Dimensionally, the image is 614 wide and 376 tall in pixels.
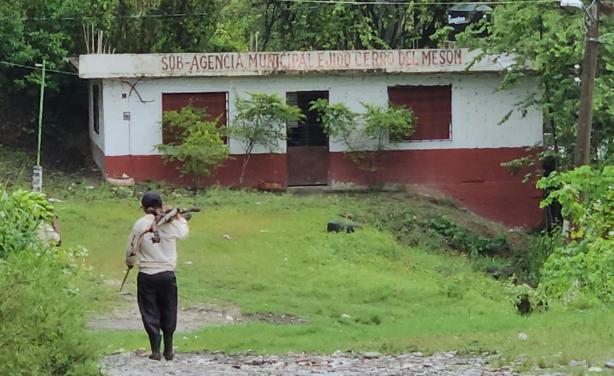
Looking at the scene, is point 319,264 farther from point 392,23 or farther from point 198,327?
point 392,23

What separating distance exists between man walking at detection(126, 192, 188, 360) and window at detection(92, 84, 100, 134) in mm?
16854

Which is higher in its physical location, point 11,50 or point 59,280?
point 11,50

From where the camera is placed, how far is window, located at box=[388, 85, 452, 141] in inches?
1000

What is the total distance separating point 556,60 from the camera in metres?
22.5

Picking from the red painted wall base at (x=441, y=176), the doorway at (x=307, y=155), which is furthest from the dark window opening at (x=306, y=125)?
the red painted wall base at (x=441, y=176)

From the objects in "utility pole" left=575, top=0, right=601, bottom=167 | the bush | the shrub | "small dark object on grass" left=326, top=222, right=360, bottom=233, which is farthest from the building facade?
the bush

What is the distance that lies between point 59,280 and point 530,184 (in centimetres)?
2047

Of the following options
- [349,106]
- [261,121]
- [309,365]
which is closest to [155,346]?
[309,365]

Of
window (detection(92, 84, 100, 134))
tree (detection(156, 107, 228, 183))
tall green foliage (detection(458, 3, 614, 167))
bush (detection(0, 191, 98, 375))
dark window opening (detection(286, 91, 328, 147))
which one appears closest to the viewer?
bush (detection(0, 191, 98, 375))

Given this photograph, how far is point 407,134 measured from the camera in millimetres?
25031

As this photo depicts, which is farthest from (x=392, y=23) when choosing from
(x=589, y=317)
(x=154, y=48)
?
(x=589, y=317)

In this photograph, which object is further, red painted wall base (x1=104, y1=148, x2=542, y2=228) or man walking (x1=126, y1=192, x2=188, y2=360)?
red painted wall base (x1=104, y1=148, x2=542, y2=228)

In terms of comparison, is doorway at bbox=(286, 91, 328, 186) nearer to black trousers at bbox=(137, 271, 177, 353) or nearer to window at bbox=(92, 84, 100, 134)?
window at bbox=(92, 84, 100, 134)

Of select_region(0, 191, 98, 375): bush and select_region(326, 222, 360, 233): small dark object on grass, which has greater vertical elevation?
select_region(0, 191, 98, 375): bush
